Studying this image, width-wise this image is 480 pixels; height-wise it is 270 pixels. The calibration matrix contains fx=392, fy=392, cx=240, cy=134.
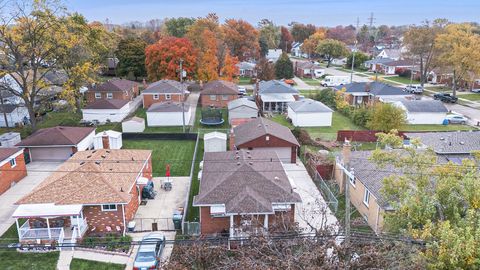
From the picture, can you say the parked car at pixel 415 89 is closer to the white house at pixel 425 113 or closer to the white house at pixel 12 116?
the white house at pixel 425 113

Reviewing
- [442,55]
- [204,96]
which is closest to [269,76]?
[204,96]

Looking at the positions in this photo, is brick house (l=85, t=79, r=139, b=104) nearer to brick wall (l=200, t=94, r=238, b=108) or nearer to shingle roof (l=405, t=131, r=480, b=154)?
brick wall (l=200, t=94, r=238, b=108)

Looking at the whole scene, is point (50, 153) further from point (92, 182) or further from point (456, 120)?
point (456, 120)

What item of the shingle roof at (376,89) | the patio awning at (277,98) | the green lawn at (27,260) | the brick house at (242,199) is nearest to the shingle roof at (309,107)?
the patio awning at (277,98)

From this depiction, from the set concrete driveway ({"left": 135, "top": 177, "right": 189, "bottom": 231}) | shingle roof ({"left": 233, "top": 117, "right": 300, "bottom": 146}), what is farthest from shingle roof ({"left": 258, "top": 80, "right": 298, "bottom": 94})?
concrete driveway ({"left": 135, "top": 177, "right": 189, "bottom": 231})

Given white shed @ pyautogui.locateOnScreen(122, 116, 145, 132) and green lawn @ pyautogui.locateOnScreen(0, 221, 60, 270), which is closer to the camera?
green lawn @ pyautogui.locateOnScreen(0, 221, 60, 270)

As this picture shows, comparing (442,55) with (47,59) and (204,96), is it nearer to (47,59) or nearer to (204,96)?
(204,96)
